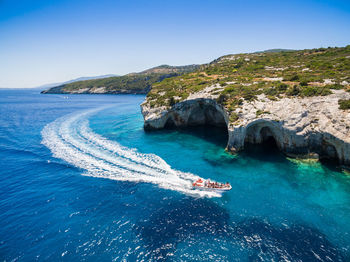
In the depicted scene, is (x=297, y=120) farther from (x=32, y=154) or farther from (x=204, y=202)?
(x=32, y=154)

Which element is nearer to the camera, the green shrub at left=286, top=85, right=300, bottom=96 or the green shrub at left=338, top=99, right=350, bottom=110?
the green shrub at left=338, top=99, right=350, bottom=110

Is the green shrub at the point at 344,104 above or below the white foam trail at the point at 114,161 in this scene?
above

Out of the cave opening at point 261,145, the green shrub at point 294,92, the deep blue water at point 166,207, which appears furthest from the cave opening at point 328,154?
the green shrub at point 294,92

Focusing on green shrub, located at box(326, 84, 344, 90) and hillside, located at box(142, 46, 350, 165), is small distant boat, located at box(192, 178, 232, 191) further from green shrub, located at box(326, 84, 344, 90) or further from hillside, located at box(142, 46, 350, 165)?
green shrub, located at box(326, 84, 344, 90)

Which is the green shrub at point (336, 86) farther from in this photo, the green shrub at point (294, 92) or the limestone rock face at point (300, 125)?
the green shrub at point (294, 92)

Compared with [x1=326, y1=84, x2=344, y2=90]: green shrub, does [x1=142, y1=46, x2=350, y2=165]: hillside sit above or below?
below

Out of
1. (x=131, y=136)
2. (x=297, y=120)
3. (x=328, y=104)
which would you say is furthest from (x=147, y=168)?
(x=328, y=104)

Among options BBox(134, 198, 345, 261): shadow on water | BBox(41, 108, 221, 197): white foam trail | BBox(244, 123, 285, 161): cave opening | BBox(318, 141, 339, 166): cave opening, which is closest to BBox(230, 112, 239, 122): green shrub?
BBox(244, 123, 285, 161): cave opening
